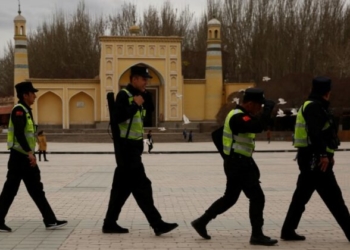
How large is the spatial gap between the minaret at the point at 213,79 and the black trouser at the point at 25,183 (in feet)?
139

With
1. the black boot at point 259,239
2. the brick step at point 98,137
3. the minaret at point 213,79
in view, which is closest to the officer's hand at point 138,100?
the black boot at point 259,239

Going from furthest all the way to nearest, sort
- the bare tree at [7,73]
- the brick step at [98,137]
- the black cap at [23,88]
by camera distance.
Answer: the bare tree at [7,73] → the brick step at [98,137] → the black cap at [23,88]

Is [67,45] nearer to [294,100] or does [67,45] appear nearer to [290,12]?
[290,12]

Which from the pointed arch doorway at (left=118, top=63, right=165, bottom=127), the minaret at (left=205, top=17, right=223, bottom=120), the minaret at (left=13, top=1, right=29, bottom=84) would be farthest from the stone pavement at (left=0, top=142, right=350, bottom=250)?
the minaret at (left=13, top=1, right=29, bottom=84)

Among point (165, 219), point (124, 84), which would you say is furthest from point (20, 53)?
point (165, 219)

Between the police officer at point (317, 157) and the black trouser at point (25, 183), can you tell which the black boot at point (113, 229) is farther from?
the police officer at point (317, 157)

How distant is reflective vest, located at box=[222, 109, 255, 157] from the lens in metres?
6.00

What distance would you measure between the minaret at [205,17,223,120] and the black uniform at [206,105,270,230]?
42.7m

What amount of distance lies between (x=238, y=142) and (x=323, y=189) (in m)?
1.00

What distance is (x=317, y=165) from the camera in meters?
5.91

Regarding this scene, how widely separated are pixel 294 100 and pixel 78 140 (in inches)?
634

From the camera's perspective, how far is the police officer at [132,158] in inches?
249

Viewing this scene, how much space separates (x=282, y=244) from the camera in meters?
5.92

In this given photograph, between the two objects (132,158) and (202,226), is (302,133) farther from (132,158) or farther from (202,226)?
(132,158)
